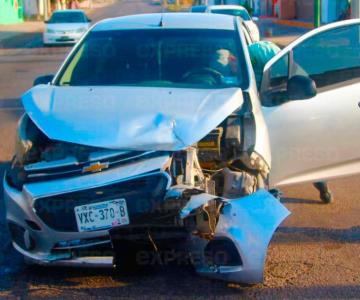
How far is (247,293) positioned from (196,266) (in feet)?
1.24

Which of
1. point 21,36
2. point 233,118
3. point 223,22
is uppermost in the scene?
point 223,22

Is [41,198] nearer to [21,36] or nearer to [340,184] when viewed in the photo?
[340,184]

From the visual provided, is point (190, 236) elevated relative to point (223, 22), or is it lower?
lower

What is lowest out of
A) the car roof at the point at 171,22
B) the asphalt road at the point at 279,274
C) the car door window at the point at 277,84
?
the asphalt road at the point at 279,274

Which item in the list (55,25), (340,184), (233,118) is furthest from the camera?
(55,25)

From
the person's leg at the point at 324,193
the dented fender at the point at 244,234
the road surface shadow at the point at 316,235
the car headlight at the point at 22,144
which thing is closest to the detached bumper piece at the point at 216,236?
the dented fender at the point at 244,234

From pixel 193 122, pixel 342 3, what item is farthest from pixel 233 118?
pixel 342 3

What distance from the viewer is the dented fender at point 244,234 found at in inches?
184

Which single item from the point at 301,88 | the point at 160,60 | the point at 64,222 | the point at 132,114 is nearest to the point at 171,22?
the point at 160,60

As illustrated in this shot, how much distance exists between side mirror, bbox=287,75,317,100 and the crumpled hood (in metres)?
0.70

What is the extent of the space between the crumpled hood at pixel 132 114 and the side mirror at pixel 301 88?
2.30 feet

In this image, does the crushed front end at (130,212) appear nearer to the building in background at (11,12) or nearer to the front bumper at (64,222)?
the front bumper at (64,222)

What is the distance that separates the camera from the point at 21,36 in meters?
38.2

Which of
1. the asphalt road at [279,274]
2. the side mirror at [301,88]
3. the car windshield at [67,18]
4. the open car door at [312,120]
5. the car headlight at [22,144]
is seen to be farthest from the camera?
the car windshield at [67,18]
